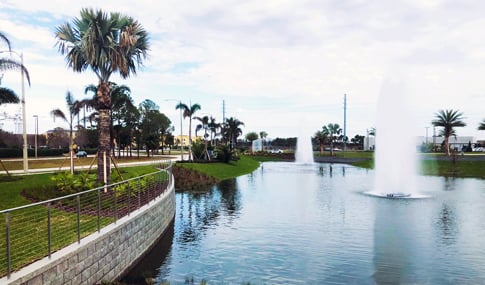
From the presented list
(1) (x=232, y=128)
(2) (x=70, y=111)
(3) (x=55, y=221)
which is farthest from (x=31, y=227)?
(1) (x=232, y=128)

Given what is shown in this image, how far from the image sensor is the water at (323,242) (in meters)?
12.5

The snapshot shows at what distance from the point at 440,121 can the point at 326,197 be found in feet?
154

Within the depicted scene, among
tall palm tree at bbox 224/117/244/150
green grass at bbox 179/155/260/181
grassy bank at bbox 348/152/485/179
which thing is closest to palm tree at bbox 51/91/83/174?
green grass at bbox 179/155/260/181

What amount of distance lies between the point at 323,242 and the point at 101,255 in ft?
28.8

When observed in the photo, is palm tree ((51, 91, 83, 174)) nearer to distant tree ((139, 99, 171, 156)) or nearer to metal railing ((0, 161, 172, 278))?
metal railing ((0, 161, 172, 278))

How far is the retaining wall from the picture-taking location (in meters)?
8.15

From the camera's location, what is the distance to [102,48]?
1973 cm

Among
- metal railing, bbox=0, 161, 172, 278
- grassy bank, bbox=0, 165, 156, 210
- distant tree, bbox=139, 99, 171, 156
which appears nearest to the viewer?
metal railing, bbox=0, 161, 172, 278

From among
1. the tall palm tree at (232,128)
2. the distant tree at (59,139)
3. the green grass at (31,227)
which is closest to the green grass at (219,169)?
the green grass at (31,227)

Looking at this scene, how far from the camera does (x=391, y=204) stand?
2614cm

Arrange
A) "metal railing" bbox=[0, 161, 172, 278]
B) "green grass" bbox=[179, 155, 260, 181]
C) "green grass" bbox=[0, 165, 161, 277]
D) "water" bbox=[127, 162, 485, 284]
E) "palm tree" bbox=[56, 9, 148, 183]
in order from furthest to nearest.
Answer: "green grass" bbox=[179, 155, 260, 181], "palm tree" bbox=[56, 9, 148, 183], "water" bbox=[127, 162, 485, 284], "green grass" bbox=[0, 165, 161, 277], "metal railing" bbox=[0, 161, 172, 278]

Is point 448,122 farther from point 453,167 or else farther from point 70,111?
point 70,111

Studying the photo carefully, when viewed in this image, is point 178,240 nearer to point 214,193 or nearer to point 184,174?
point 214,193

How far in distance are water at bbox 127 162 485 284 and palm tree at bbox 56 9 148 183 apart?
619cm
